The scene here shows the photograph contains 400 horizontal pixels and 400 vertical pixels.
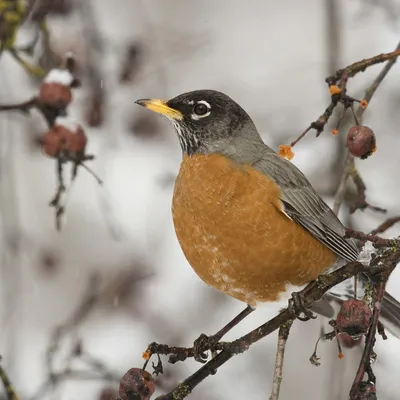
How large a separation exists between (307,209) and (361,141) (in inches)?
30.5

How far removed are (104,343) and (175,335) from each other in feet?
1.70

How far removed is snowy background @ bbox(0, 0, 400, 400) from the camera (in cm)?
407

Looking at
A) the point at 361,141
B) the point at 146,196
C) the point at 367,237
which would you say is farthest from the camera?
the point at 146,196

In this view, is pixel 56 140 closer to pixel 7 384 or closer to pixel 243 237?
pixel 7 384

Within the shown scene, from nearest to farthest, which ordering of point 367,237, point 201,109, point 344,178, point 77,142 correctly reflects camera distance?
1. point 367,237
2. point 77,142
3. point 344,178
4. point 201,109

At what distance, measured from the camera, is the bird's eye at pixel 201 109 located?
3.11 meters

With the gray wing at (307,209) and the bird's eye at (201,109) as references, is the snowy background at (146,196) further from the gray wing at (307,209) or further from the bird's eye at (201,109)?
the bird's eye at (201,109)

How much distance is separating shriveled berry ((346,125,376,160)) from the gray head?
92 cm

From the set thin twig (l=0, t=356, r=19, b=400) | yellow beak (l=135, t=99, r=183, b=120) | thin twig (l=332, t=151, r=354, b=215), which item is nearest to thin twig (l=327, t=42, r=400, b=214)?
thin twig (l=332, t=151, r=354, b=215)

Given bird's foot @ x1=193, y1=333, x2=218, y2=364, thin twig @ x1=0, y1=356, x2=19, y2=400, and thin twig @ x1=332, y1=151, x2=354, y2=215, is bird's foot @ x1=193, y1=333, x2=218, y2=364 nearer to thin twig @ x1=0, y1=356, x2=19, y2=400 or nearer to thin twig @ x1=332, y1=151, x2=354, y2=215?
thin twig @ x1=332, y1=151, x2=354, y2=215

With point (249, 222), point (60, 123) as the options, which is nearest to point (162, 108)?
point (249, 222)

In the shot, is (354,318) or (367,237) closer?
(367,237)

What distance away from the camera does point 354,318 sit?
186cm

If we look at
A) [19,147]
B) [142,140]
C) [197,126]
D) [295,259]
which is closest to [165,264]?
[142,140]
